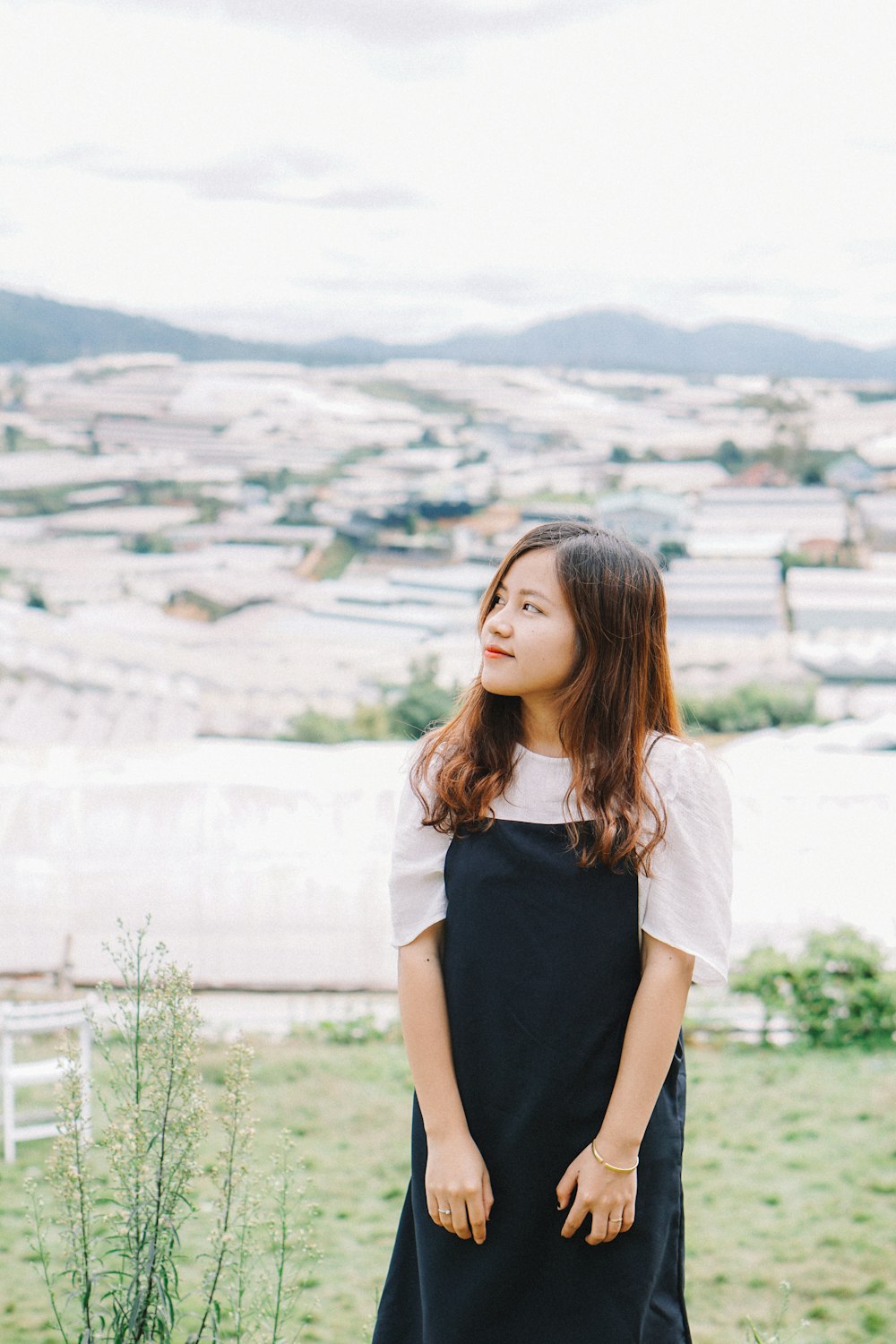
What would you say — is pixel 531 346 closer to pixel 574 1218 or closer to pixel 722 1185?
pixel 722 1185

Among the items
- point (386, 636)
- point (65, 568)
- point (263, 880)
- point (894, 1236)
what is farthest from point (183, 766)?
point (894, 1236)

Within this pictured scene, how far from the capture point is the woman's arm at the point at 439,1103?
1.07 metres

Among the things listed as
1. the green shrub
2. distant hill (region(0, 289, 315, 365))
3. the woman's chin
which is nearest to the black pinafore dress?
the woman's chin

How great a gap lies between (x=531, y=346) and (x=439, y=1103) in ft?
27.7

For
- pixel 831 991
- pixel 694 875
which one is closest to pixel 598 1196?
pixel 694 875

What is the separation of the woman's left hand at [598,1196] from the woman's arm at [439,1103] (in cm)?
8

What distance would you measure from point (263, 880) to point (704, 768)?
13.3ft

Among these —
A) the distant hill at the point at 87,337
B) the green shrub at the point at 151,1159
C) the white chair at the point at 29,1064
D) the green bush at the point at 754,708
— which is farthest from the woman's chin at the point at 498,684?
the distant hill at the point at 87,337

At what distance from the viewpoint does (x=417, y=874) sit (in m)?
1.12

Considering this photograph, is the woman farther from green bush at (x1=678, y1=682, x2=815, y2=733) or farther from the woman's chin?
green bush at (x1=678, y1=682, x2=815, y2=733)

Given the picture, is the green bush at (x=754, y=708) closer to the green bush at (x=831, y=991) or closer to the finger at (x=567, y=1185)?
the green bush at (x=831, y=991)

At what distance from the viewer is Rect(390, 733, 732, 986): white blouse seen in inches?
41.1

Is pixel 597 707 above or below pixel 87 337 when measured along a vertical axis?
below

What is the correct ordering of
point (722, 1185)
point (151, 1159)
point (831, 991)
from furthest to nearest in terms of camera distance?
1. point (831, 991)
2. point (722, 1185)
3. point (151, 1159)
